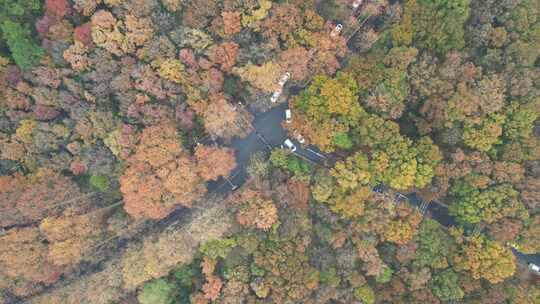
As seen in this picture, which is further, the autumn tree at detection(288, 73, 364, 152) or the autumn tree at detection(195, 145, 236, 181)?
the autumn tree at detection(195, 145, 236, 181)

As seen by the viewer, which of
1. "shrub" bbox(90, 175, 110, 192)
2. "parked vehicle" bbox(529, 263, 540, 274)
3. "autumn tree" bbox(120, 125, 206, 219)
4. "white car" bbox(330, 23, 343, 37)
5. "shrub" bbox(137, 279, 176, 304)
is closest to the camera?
"autumn tree" bbox(120, 125, 206, 219)

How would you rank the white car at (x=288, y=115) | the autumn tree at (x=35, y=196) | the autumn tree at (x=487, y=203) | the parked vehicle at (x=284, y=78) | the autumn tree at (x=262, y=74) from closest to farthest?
the autumn tree at (x=262, y=74), the autumn tree at (x=487, y=203), the autumn tree at (x=35, y=196), the parked vehicle at (x=284, y=78), the white car at (x=288, y=115)

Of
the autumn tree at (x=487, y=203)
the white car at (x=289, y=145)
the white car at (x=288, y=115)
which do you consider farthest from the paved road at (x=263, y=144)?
the autumn tree at (x=487, y=203)

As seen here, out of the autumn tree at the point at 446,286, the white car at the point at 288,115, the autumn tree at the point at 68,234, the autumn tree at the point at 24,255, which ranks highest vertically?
the white car at the point at 288,115

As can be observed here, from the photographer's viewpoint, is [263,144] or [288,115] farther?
[263,144]

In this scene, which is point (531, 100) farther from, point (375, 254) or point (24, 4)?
point (24, 4)

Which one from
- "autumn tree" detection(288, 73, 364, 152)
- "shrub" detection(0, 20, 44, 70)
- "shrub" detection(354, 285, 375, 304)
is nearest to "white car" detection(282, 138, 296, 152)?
"autumn tree" detection(288, 73, 364, 152)

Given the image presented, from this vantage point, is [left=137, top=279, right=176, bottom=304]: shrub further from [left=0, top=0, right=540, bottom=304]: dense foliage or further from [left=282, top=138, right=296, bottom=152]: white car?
[left=282, top=138, right=296, bottom=152]: white car

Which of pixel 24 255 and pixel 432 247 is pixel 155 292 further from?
pixel 432 247

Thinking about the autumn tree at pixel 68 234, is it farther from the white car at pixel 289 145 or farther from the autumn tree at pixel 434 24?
the autumn tree at pixel 434 24

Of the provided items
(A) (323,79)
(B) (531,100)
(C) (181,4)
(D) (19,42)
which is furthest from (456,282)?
(D) (19,42)

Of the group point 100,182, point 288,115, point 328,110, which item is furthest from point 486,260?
point 100,182

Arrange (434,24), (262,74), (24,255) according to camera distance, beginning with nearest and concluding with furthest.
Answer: (262,74)
(434,24)
(24,255)
